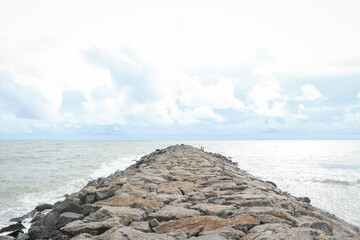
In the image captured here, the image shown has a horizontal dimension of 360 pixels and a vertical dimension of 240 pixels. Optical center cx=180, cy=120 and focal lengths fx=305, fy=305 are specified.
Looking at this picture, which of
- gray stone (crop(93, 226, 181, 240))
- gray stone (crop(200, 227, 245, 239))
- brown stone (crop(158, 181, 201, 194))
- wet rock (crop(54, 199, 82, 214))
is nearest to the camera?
gray stone (crop(93, 226, 181, 240))

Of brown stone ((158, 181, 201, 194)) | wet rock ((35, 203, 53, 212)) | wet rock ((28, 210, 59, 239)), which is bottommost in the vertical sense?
wet rock ((35, 203, 53, 212))

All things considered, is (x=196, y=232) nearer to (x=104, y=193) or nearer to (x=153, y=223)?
(x=153, y=223)

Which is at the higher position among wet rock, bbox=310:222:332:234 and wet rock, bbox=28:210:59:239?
wet rock, bbox=310:222:332:234

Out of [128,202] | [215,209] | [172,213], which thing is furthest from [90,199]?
[215,209]

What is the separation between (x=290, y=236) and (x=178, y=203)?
1895mm

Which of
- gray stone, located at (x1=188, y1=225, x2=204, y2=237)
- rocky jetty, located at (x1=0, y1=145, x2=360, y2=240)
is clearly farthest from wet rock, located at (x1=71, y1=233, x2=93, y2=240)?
gray stone, located at (x1=188, y1=225, x2=204, y2=237)

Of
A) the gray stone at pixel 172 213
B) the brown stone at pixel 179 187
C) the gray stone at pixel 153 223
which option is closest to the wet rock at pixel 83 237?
the gray stone at pixel 153 223

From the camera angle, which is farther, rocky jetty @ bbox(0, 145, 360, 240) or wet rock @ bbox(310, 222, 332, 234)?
wet rock @ bbox(310, 222, 332, 234)

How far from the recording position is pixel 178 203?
4.38 m

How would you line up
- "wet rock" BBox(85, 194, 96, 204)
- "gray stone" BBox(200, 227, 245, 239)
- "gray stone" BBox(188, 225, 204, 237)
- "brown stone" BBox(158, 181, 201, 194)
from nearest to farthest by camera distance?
1. "gray stone" BBox(200, 227, 245, 239)
2. "gray stone" BBox(188, 225, 204, 237)
3. "wet rock" BBox(85, 194, 96, 204)
4. "brown stone" BBox(158, 181, 201, 194)

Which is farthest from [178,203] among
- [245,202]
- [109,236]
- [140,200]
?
[109,236]

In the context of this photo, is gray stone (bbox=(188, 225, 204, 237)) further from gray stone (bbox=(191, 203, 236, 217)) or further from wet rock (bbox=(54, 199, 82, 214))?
wet rock (bbox=(54, 199, 82, 214))

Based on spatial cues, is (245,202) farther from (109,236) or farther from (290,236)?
(109,236)

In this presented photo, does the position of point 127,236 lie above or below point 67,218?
above
